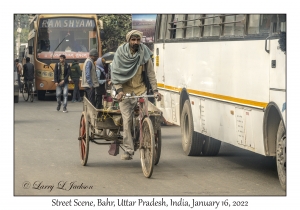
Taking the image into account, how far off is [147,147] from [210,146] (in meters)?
2.53

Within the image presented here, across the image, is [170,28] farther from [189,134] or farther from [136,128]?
[136,128]

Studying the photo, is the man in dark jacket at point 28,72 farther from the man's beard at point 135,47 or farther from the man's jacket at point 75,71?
the man's beard at point 135,47

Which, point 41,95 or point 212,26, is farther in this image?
point 41,95

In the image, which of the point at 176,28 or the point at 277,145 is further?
the point at 176,28

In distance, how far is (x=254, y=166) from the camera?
10914 mm

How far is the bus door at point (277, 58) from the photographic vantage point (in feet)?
26.8

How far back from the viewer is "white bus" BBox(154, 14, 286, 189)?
340 inches

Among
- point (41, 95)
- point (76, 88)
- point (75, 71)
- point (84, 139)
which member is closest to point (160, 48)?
point (84, 139)

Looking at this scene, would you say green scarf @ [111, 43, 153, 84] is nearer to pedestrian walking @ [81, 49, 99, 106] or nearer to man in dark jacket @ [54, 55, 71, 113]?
pedestrian walking @ [81, 49, 99, 106]

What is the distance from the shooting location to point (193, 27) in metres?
12.3

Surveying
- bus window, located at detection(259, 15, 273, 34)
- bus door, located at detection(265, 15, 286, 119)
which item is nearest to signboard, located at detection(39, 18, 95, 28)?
bus window, located at detection(259, 15, 273, 34)
